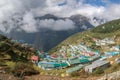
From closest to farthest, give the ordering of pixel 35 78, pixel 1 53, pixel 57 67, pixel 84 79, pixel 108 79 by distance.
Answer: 1. pixel 108 79
2. pixel 84 79
3. pixel 35 78
4. pixel 1 53
5. pixel 57 67

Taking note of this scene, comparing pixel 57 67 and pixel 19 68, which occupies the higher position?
pixel 19 68

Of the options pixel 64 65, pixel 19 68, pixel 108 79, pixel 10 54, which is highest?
pixel 108 79

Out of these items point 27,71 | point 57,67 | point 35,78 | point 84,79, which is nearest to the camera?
point 84,79

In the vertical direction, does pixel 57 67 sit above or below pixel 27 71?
below

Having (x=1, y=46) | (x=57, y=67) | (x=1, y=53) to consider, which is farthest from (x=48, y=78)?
(x=57, y=67)

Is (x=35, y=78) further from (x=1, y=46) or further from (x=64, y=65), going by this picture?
(x=64, y=65)

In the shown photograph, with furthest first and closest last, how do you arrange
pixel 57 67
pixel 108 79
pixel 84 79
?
1. pixel 57 67
2. pixel 84 79
3. pixel 108 79

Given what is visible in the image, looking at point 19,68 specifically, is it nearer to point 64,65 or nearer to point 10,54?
point 10,54

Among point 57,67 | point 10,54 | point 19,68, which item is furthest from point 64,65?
point 19,68

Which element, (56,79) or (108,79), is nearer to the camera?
(108,79)
